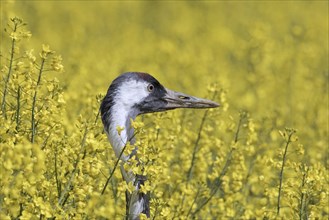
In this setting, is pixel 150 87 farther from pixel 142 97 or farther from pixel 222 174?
pixel 222 174

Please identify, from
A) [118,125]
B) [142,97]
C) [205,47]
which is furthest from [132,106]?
[205,47]

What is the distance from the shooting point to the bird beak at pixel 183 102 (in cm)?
514

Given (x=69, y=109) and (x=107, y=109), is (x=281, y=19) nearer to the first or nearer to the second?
(x=69, y=109)

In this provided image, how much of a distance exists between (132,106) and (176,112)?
1.20 m

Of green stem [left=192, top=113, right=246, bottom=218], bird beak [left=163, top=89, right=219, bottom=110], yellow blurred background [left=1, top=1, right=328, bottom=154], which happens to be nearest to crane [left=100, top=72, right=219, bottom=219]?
bird beak [left=163, top=89, right=219, bottom=110]

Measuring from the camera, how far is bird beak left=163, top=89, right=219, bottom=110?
5.14m

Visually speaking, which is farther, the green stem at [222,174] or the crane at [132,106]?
the green stem at [222,174]

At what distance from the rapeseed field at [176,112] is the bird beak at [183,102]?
0.22m

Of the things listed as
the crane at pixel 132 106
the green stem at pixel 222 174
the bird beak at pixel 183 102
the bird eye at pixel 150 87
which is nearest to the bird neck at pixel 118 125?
the crane at pixel 132 106

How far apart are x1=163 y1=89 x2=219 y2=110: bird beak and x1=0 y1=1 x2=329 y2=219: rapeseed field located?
224 mm

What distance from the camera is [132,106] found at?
15.9 feet

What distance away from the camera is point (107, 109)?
15.2ft

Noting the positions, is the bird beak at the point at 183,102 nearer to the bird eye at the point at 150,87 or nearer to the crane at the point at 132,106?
the crane at the point at 132,106

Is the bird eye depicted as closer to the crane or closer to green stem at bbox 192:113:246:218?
the crane
